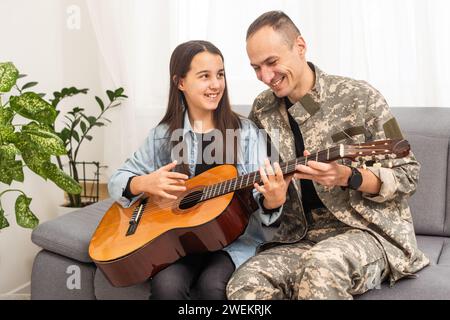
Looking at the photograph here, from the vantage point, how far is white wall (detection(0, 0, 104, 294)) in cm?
251

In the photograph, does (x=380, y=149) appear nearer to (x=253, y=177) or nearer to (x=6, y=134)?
(x=253, y=177)

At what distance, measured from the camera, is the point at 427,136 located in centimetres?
213

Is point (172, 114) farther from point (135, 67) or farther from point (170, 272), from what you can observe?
point (135, 67)

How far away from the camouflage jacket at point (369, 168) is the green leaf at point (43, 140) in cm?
72

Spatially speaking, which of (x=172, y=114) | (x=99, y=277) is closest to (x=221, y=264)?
(x=99, y=277)

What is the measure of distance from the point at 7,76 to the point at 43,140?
0.25 metres

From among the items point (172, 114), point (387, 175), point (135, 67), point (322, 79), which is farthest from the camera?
point (135, 67)

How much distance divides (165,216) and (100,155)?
1.42 m

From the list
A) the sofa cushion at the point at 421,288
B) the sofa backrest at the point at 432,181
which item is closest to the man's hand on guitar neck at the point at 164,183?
the sofa cushion at the point at 421,288

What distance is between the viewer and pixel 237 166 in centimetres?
188

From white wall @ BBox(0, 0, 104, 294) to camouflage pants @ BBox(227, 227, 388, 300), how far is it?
1.37 metres

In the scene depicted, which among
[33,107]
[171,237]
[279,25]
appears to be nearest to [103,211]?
[33,107]

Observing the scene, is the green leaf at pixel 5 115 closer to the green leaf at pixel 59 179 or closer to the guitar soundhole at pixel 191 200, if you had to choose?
the green leaf at pixel 59 179

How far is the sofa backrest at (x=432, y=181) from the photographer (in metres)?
2.10
